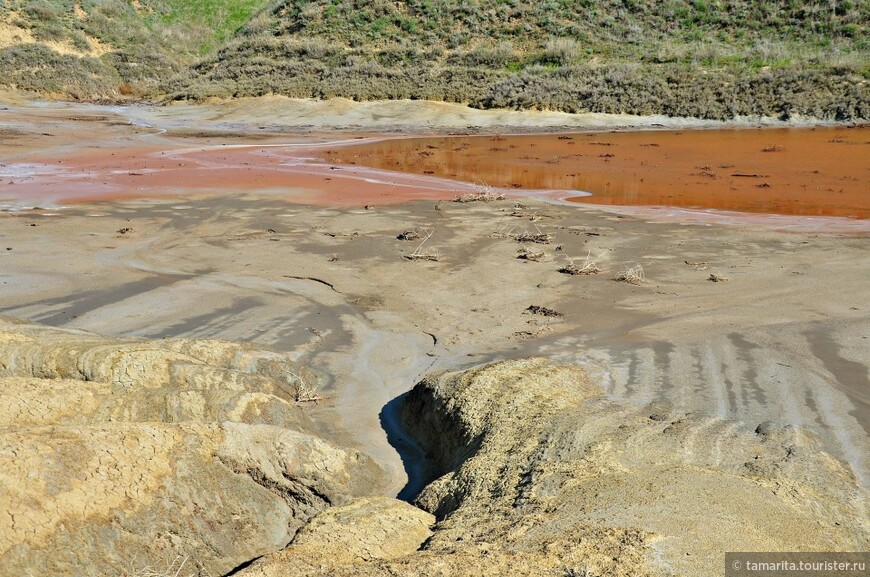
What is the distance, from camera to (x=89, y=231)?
12.6 metres

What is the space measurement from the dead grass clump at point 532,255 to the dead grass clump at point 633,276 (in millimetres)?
1164

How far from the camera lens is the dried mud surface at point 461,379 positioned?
3.95 m

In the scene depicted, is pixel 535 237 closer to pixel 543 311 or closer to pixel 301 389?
pixel 543 311

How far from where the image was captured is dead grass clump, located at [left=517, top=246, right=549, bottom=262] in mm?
10898

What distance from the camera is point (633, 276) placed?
9805 millimetres

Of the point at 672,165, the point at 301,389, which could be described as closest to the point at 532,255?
the point at 301,389

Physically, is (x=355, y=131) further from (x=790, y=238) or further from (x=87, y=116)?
(x=790, y=238)

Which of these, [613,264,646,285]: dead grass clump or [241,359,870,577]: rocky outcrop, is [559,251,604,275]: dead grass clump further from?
[241,359,870,577]: rocky outcrop

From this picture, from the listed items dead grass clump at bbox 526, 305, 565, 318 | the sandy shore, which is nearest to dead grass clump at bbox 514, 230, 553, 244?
the sandy shore

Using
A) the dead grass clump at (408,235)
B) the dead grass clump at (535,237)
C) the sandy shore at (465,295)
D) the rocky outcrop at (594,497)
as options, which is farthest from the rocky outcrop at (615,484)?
the dead grass clump at (408,235)

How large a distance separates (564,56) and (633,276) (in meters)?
34.0

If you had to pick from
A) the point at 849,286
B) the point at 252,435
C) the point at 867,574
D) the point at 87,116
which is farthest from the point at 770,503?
the point at 87,116

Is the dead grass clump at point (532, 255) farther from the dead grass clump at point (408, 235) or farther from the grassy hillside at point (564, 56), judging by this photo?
the grassy hillside at point (564, 56)

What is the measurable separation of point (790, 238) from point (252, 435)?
974 cm
